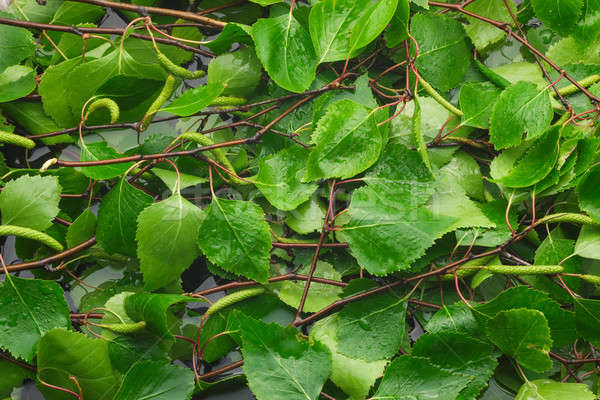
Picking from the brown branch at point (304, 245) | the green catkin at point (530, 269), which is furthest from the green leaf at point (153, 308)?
the green catkin at point (530, 269)

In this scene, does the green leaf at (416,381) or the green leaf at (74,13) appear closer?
the green leaf at (416,381)

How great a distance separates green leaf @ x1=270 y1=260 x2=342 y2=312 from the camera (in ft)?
1.72

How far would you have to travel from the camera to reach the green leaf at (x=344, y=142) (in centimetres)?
50

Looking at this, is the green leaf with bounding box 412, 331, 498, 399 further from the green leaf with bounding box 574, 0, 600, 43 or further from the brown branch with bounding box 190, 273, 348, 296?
the green leaf with bounding box 574, 0, 600, 43

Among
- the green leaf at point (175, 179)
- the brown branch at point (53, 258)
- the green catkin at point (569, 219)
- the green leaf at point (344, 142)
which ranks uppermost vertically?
the green leaf at point (344, 142)

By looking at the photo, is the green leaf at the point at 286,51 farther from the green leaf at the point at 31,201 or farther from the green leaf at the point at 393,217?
the green leaf at the point at 31,201

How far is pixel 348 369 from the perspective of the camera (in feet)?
1.63

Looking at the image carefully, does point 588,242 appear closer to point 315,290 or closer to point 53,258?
point 315,290

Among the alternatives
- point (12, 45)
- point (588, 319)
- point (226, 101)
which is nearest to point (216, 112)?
point (226, 101)

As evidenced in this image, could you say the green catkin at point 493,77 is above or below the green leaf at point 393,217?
above

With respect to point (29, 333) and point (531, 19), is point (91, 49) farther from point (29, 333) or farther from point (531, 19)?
point (531, 19)

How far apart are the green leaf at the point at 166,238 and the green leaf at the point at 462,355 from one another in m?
0.25

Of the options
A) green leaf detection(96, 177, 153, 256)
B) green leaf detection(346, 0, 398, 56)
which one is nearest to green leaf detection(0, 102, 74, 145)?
green leaf detection(96, 177, 153, 256)

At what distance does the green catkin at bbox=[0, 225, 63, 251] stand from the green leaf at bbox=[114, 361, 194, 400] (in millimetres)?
155
